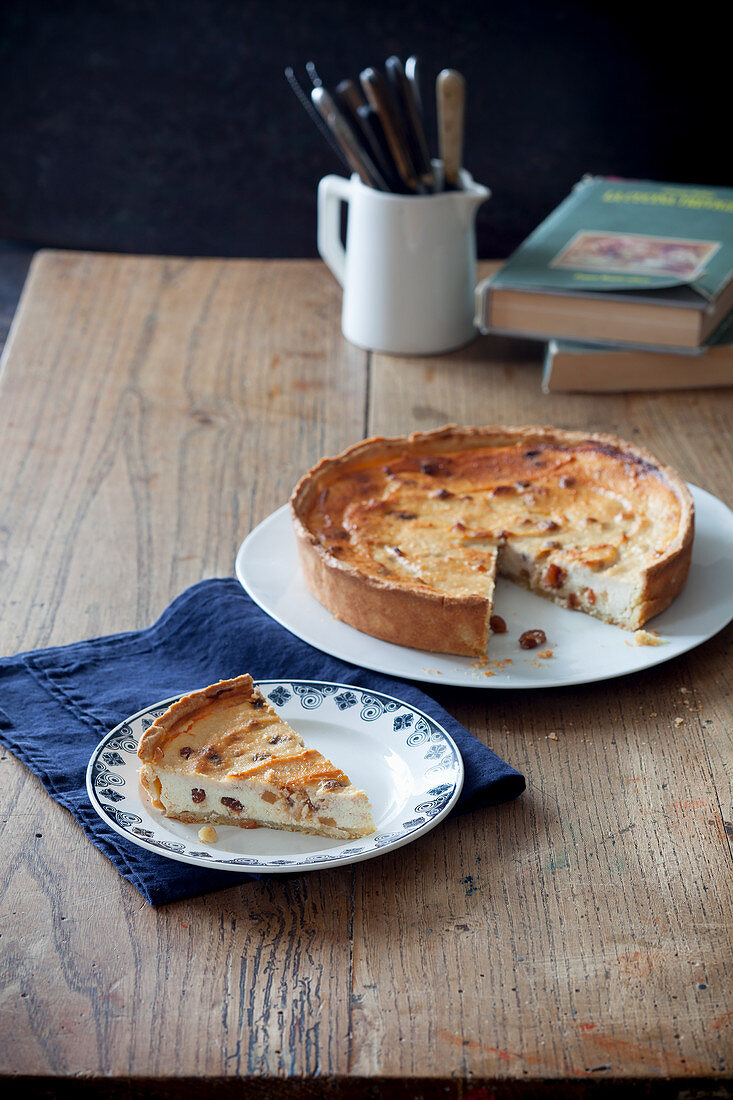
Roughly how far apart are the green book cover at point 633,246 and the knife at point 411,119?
28cm

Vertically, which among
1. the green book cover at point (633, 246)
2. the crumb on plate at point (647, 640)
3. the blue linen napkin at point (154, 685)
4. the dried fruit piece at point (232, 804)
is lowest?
the blue linen napkin at point (154, 685)

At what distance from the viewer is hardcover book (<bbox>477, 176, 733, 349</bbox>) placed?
2.33m

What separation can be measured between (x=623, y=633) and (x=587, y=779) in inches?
11.9

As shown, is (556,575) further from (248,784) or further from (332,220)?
(332,220)

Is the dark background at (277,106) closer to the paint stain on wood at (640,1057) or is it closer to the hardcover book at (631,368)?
the hardcover book at (631,368)

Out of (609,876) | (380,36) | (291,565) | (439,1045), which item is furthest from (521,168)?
(439,1045)

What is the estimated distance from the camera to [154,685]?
1.56m

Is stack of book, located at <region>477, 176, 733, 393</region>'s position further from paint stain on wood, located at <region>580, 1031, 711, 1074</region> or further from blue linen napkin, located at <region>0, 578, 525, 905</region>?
paint stain on wood, located at <region>580, 1031, 711, 1074</region>

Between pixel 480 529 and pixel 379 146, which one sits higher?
pixel 379 146

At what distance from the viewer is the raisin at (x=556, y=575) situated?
1710 mm

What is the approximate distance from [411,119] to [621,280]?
1.83 feet

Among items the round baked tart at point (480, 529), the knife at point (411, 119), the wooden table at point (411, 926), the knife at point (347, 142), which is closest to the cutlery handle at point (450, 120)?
the knife at point (411, 119)

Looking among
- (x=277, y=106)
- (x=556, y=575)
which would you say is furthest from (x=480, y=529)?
(x=277, y=106)

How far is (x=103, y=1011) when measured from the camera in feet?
3.59
